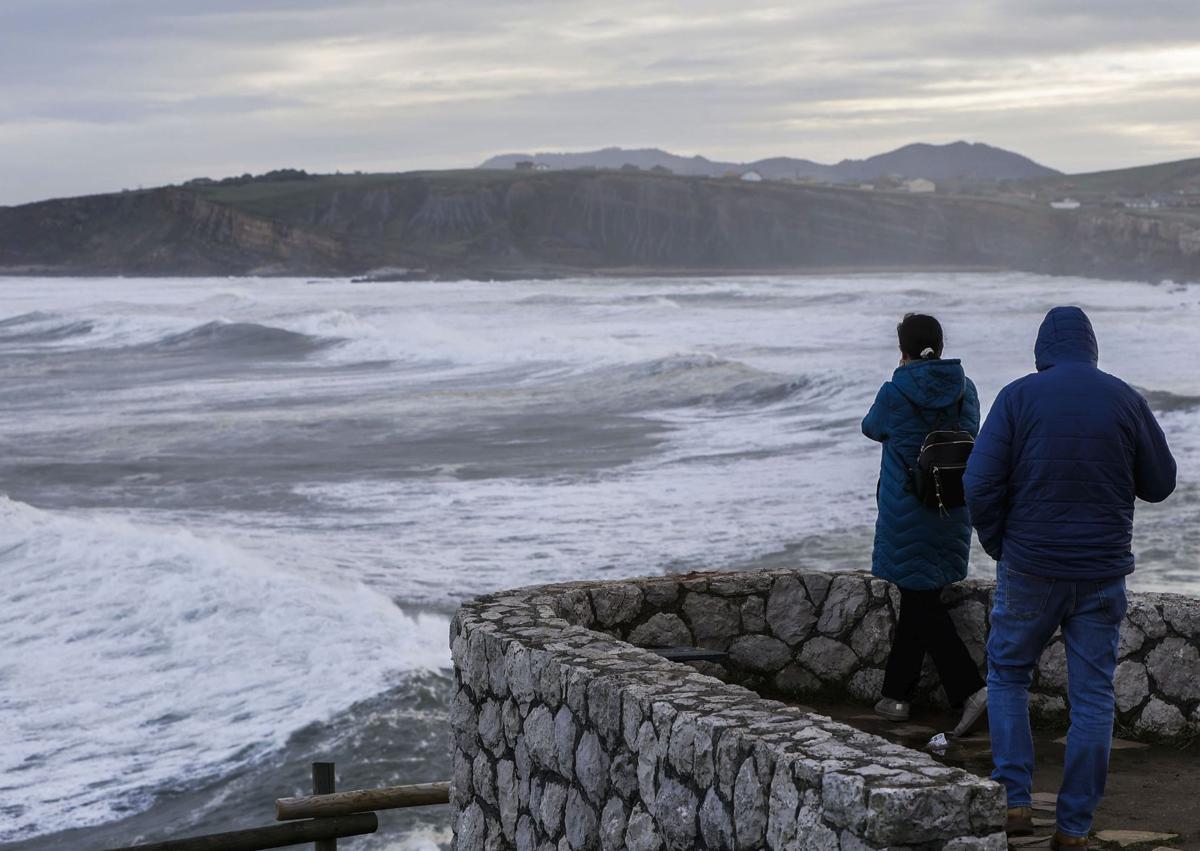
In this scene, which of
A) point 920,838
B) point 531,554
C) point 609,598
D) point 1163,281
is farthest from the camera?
point 1163,281

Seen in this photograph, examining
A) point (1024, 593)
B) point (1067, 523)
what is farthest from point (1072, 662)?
point (1067, 523)

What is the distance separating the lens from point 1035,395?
4402 millimetres

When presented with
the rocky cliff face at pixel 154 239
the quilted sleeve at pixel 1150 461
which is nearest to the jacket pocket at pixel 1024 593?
the quilted sleeve at pixel 1150 461

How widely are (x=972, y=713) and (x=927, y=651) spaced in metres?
0.34

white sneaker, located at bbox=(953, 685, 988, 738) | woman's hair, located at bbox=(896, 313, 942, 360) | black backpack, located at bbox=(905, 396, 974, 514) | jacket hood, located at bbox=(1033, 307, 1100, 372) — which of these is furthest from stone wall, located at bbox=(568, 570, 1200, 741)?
jacket hood, located at bbox=(1033, 307, 1100, 372)

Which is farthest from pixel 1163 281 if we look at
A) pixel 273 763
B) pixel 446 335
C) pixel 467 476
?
pixel 273 763

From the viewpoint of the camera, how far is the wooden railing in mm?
6188

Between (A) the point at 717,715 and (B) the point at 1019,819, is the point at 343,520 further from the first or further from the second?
(A) the point at 717,715

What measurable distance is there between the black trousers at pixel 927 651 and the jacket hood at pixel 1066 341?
1.51m

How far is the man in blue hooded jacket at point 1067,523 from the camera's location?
4387 mm

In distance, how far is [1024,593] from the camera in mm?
4504

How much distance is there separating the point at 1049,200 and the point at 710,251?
28253 mm

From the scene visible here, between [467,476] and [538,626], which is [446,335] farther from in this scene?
[538,626]

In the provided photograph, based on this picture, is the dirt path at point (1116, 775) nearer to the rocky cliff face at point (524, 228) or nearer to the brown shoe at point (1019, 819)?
the brown shoe at point (1019, 819)
